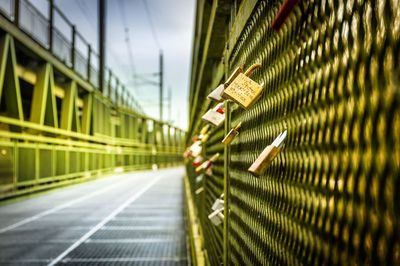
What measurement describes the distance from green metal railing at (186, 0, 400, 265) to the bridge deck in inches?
131

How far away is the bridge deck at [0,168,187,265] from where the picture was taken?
4207 mm

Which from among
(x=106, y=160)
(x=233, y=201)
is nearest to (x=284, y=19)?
(x=233, y=201)

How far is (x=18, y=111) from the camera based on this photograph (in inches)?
348

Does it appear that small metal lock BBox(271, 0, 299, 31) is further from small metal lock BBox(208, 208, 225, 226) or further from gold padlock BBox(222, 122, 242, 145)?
small metal lock BBox(208, 208, 225, 226)

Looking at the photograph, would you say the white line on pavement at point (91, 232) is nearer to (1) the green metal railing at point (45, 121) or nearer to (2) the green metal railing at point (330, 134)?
(1) the green metal railing at point (45, 121)

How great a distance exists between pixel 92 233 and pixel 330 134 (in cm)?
515

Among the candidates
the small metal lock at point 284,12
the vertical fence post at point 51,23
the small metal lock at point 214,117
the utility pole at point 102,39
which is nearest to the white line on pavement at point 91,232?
the small metal lock at point 214,117

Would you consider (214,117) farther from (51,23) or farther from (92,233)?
(51,23)

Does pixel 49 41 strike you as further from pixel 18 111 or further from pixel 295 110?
pixel 295 110

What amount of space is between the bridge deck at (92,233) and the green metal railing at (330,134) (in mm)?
3335

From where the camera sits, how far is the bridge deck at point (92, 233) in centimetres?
421

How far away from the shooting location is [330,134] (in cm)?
70

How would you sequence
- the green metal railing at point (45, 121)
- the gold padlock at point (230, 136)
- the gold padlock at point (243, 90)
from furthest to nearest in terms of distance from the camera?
the green metal railing at point (45, 121) < the gold padlock at point (230, 136) < the gold padlock at point (243, 90)

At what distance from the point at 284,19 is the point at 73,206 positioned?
7.63 m
